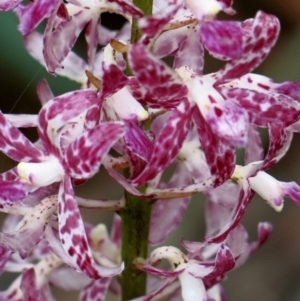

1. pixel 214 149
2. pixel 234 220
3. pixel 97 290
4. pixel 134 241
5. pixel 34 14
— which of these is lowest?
pixel 97 290

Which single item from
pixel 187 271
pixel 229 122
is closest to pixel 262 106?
pixel 229 122

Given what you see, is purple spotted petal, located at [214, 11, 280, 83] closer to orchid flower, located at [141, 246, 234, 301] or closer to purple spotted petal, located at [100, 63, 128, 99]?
purple spotted petal, located at [100, 63, 128, 99]

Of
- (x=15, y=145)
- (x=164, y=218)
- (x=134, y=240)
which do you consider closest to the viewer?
(x=15, y=145)

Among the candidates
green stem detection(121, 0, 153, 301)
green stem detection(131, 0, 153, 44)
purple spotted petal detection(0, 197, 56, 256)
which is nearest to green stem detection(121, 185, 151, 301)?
green stem detection(121, 0, 153, 301)

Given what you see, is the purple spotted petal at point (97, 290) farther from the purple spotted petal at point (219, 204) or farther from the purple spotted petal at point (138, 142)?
the purple spotted petal at point (138, 142)

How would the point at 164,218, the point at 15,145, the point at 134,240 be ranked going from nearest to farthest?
the point at 15,145 < the point at 134,240 < the point at 164,218

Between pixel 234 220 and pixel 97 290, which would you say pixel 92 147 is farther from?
pixel 97 290
